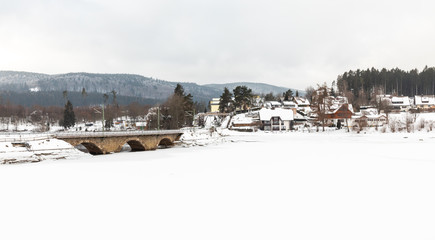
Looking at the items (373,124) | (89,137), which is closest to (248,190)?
(89,137)

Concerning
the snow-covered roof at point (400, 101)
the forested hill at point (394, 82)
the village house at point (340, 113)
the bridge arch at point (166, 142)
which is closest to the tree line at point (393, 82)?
the forested hill at point (394, 82)

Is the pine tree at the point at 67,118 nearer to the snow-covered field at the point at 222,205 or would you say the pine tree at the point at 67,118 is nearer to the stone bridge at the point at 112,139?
the stone bridge at the point at 112,139

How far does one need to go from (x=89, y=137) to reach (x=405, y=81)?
18829 centimetres

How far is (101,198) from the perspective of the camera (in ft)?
48.8

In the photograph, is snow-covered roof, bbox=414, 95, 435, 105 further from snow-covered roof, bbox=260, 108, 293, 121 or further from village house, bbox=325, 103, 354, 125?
snow-covered roof, bbox=260, 108, 293, 121

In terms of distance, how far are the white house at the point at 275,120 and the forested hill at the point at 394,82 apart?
73.9 metres

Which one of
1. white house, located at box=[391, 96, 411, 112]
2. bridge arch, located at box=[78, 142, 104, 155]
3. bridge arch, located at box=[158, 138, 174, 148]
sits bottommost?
bridge arch, located at box=[158, 138, 174, 148]

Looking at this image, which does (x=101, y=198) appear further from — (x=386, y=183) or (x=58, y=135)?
(x=58, y=135)

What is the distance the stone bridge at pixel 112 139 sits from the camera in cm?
3875

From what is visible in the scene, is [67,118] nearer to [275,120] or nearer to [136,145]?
[136,145]

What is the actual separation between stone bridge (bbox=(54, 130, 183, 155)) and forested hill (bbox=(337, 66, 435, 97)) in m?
136

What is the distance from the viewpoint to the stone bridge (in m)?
38.7

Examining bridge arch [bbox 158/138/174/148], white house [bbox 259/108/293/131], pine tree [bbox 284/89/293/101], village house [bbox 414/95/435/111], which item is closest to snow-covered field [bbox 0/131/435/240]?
bridge arch [bbox 158/138/174/148]

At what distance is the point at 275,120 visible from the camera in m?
100
